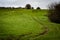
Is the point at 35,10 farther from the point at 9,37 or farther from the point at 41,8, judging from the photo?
the point at 9,37

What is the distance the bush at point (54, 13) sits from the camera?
9727 millimetres

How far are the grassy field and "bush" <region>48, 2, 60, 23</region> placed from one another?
0.22 m

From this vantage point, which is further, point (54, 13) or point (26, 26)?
point (54, 13)

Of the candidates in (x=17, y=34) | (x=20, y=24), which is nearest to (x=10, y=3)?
(x=20, y=24)

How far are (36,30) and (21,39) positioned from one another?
0.97 meters

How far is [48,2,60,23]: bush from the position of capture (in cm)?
973

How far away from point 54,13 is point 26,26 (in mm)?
1806

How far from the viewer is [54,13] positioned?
9922mm

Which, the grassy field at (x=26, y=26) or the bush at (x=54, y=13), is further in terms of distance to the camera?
the bush at (x=54, y=13)

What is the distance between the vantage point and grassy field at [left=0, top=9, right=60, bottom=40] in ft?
28.2

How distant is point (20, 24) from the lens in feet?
30.0

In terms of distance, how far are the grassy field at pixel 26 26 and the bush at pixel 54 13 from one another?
0.22 m

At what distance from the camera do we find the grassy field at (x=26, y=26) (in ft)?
28.2

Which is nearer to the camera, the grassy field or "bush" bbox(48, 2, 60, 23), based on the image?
the grassy field
